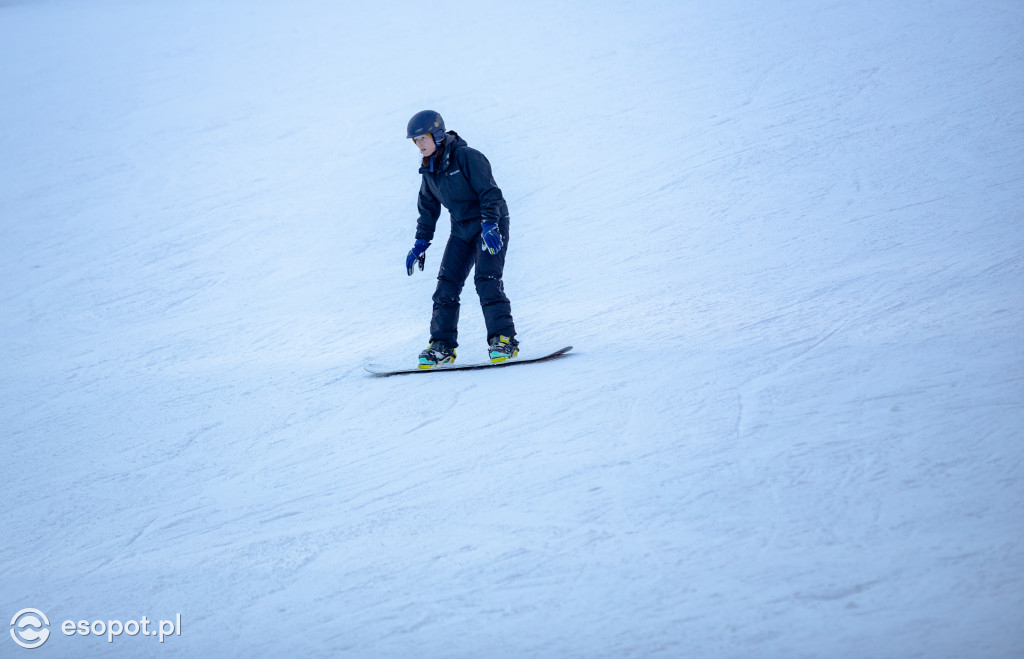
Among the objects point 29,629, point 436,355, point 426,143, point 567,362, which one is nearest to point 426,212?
point 426,143

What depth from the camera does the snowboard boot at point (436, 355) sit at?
4867 millimetres

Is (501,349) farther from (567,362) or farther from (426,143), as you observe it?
(426,143)

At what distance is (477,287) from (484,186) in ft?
2.11

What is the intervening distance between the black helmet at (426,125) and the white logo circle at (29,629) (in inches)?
116

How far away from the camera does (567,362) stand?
15.0ft

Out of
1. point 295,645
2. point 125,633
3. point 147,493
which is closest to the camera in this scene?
point 295,645

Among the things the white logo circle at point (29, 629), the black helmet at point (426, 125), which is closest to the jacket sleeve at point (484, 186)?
the black helmet at point (426, 125)

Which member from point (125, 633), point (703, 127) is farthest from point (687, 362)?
point (703, 127)

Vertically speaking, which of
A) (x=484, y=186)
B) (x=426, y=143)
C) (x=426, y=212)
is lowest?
(x=426, y=212)

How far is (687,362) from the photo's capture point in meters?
4.23

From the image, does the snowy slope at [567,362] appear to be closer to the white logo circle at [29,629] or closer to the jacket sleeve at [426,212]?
the white logo circle at [29,629]

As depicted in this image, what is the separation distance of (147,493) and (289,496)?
80 cm

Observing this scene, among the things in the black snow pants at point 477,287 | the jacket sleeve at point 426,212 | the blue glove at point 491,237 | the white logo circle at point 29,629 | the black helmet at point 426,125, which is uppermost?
the black helmet at point 426,125

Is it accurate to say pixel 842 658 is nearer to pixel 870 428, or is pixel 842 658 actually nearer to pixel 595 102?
pixel 870 428
